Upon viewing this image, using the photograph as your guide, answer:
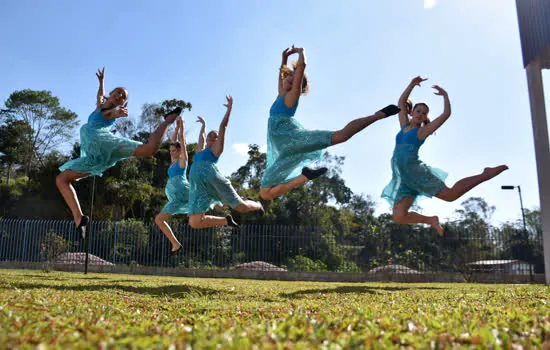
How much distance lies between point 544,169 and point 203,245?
9.68 meters

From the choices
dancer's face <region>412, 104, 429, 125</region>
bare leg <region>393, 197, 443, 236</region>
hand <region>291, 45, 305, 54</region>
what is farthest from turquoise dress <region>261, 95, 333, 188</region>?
dancer's face <region>412, 104, 429, 125</region>

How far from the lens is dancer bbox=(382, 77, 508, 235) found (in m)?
6.21

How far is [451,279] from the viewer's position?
488 inches

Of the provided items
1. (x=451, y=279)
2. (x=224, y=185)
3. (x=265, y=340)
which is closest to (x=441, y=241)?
(x=451, y=279)

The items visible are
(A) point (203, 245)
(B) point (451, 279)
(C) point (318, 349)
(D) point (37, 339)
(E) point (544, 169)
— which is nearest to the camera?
(C) point (318, 349)

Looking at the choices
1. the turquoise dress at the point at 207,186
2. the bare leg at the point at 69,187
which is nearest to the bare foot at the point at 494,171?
the turquoise dress at the point at 207,186

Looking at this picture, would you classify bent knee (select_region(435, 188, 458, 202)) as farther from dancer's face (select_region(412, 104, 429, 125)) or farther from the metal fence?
the metal fence

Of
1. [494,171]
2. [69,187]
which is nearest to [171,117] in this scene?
[69,187]

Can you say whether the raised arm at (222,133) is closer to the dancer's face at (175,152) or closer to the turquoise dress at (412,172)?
the dancer's face at (175,152)

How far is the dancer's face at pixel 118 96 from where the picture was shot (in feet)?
19.7

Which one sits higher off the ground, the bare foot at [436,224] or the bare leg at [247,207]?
the bare leg at [247,207]

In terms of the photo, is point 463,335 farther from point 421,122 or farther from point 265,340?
point 421,122

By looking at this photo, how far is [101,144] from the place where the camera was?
5.84m

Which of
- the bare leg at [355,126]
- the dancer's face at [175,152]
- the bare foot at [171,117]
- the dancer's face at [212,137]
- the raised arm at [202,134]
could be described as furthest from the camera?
the dancer's face at [175,152]
